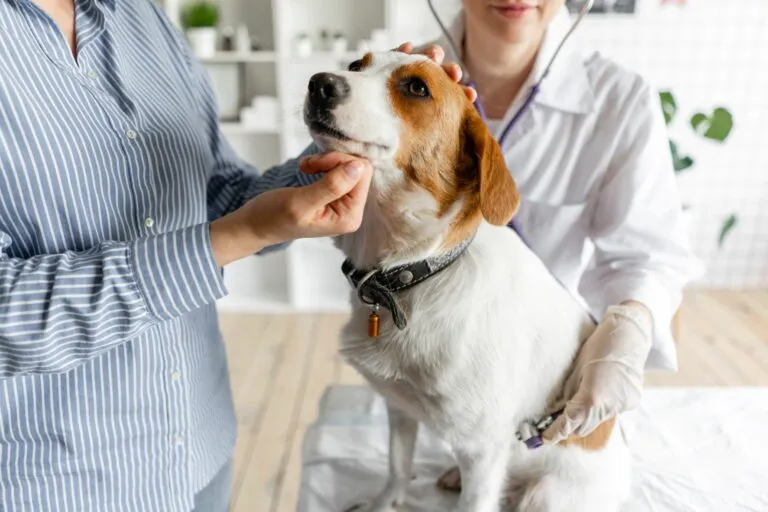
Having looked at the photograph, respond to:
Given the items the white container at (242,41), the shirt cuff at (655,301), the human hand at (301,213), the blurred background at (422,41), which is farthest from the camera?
the white container at (242,41)

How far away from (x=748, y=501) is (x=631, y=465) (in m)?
0.20

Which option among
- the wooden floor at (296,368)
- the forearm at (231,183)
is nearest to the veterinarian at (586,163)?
the forearm at (231,183)

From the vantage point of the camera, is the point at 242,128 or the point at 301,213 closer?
the point at 301,213

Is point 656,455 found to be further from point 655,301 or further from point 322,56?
point 322,56

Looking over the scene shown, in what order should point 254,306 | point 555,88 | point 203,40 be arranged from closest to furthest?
point 555,88, point 203,40, point 254,306

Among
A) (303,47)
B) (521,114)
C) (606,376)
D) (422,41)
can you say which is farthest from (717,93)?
(606,376)

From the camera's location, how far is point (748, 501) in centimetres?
111

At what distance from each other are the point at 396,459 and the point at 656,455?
525mm

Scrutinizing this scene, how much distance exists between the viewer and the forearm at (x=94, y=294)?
2.40 feet

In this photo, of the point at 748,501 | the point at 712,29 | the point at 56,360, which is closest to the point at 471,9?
the point at 56,360

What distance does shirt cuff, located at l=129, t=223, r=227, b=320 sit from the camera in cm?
77

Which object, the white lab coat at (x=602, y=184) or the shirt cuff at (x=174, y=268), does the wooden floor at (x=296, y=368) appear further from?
the shirt cuff at (x=174, y=268)

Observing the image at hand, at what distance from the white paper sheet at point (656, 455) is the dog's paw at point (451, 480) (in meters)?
0.01

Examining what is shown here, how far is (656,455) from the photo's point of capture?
1.24 metres
